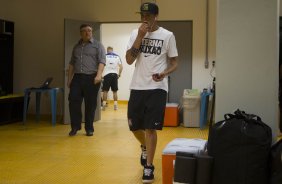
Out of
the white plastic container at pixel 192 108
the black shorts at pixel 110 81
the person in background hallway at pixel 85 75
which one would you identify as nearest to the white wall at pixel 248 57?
the person in background hallway at pixel 85 75

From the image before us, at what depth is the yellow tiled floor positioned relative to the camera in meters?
3.04

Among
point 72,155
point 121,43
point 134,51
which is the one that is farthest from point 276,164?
point 121,43

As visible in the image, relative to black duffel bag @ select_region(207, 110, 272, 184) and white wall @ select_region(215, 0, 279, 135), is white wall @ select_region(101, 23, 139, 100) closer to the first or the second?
white wall @ select_region(215, 0, 279, 135)

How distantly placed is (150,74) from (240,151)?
1.08m

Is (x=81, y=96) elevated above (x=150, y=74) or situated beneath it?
situated beneath

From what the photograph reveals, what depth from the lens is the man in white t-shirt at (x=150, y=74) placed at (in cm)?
284

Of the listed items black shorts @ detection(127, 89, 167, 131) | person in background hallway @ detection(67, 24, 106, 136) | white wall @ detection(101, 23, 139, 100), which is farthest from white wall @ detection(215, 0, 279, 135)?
white wall @ detection(101, 23, 139, 100)

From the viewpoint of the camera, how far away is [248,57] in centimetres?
230

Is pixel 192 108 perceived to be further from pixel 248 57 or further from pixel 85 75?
pixel 248 57

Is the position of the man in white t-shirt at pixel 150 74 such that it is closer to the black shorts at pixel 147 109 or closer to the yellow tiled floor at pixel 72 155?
the black shorts at pixel 147 109

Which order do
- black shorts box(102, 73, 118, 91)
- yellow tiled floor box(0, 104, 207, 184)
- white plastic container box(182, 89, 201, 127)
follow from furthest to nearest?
1. black shorts box(102, 73, 118, 91)
2. white plastic container box(182, 89, 201, 127)
3. yellow tiled floor box(0, 104, 207, 184)

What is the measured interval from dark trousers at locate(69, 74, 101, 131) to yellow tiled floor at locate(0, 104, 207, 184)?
0.77 feet

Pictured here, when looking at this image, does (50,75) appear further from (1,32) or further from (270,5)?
(270,5)

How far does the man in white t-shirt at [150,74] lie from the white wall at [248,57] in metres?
0.62
